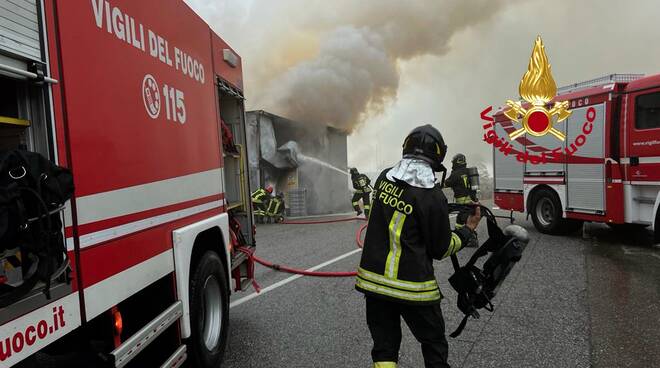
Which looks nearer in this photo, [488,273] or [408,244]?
[408,244]

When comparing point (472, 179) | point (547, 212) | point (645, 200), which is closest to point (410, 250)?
point (472, 179)

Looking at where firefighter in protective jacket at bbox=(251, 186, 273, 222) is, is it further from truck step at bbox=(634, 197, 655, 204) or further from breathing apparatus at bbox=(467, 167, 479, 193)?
truck step at bbox=(634, 197, 655, 204)

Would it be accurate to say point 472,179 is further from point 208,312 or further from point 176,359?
point 176,359

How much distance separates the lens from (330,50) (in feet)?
50.2

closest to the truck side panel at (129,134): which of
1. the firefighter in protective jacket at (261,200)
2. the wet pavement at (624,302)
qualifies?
the wet pavement at (624,302)

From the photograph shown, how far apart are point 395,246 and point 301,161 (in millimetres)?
11859

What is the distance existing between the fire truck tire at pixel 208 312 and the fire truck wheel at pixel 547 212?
6899 millimetres

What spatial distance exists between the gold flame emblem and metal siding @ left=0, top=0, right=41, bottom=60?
674 centimetres

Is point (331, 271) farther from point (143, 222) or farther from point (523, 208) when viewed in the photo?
point (523, 208)

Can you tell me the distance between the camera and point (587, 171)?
7387mm

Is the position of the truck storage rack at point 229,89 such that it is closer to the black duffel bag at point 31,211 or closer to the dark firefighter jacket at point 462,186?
the black duffel bag at point 31,211

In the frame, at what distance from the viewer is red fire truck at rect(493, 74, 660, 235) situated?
21.1 feet

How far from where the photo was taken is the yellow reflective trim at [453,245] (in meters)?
2.19

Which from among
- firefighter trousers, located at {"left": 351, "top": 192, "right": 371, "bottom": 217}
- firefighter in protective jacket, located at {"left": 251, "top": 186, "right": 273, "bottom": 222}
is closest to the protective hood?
firefighter trousers, located at {"left": 351, "top": 192, "right": 371, "bottom": 217}
